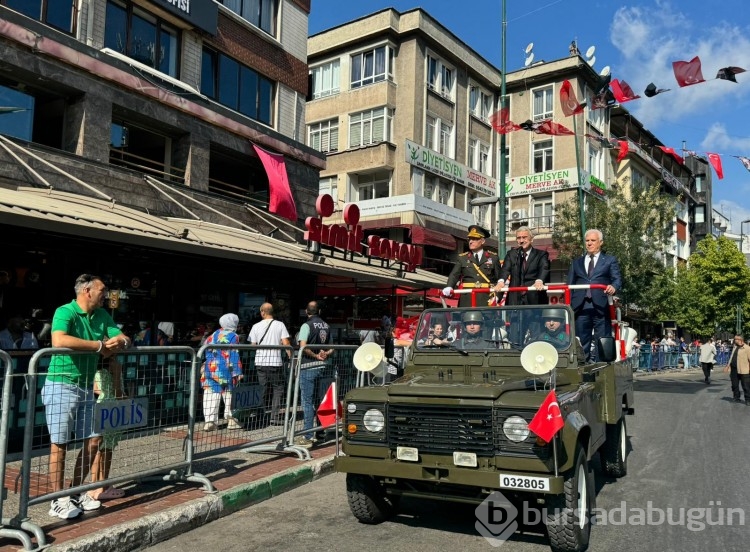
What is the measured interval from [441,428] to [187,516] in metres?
2.27

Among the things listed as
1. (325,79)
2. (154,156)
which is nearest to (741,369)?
(154,156)

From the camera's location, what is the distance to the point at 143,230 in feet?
27.0

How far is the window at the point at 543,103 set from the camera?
32.4m

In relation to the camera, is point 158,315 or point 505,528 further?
point 158,315

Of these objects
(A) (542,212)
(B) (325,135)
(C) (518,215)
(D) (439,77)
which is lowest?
(C) (518,215)

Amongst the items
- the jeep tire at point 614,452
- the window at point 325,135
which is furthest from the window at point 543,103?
the jeep tire at point 614,452

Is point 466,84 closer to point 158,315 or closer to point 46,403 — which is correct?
point 158,315

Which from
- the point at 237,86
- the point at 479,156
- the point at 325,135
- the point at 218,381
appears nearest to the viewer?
the point at 218,381

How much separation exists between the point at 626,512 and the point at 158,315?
8939mm

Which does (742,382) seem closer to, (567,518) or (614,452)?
(614,452)

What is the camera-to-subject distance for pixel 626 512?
5125 millimetres

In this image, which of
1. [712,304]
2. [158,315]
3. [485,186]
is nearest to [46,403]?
[158,315]

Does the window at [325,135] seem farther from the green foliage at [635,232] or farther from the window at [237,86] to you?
the green foliage at [635,232]

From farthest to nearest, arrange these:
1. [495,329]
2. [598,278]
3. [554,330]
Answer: [598,278] → [495,329] → [554,330]
